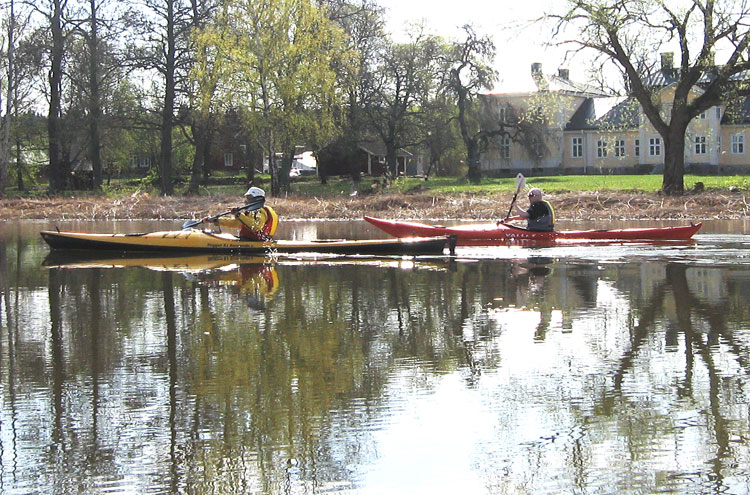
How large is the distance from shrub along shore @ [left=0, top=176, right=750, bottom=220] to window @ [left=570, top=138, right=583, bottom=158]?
22.1 metres

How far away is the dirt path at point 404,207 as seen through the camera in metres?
30.7

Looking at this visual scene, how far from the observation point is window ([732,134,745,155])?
55.6 meters

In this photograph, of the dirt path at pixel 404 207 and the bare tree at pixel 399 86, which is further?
the bare tree at pixel 399 86

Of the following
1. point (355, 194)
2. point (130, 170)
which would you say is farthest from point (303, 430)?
point (130, 170)

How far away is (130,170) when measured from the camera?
238 feet

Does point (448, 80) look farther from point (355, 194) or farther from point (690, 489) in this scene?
point (690, 489)

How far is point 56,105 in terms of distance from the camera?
4375 cm

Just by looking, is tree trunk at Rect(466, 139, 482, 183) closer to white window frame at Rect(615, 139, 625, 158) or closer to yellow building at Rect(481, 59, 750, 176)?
yellow building at Rect(481, 59, 750, 176)

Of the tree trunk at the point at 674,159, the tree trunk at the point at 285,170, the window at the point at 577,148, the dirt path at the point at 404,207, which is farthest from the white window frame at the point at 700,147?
the tree trunk at the point at 285,170

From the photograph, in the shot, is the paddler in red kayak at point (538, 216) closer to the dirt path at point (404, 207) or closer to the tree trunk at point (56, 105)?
the dirt path at point (404, 207)

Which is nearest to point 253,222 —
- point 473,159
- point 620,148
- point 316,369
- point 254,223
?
point 254,223

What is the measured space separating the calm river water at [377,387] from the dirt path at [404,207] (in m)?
18.0

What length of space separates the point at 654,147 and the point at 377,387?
54.1 m

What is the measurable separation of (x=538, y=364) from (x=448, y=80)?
44.4 meters
